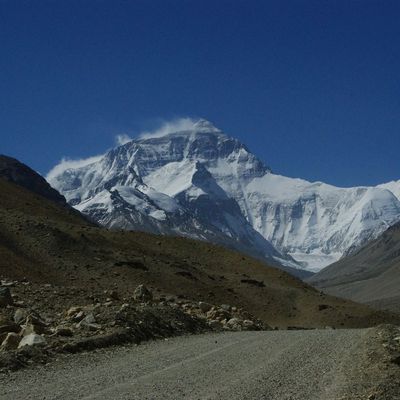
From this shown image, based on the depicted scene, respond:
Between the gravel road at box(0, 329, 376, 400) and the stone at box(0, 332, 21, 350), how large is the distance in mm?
1596

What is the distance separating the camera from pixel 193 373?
1775 cm

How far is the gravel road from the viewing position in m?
15.1

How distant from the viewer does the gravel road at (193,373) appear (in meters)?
15.1

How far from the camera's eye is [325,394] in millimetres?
15367

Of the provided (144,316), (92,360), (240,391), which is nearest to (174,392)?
(240,391)

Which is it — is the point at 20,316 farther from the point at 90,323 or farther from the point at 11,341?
the point at 11,341

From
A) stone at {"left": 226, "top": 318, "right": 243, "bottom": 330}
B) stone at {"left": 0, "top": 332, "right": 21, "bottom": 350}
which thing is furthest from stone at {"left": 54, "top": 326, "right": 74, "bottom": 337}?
stone at {"left": 226, "top": 318, "right": 243, "bottom": 330}

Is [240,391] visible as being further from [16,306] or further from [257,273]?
[257,273]

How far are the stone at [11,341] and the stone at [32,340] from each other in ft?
0.51

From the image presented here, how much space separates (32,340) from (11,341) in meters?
0.65

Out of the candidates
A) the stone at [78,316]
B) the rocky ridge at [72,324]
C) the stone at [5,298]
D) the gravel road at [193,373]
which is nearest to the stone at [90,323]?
the rocky ridge at [72,324]

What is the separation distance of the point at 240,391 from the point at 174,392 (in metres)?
1.48

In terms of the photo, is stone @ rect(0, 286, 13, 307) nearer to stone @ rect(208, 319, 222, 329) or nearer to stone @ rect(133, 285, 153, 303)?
stone @ rect(208, 319, 222, 329)

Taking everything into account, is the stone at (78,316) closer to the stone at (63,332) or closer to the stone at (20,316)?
the stone at (20,316)
